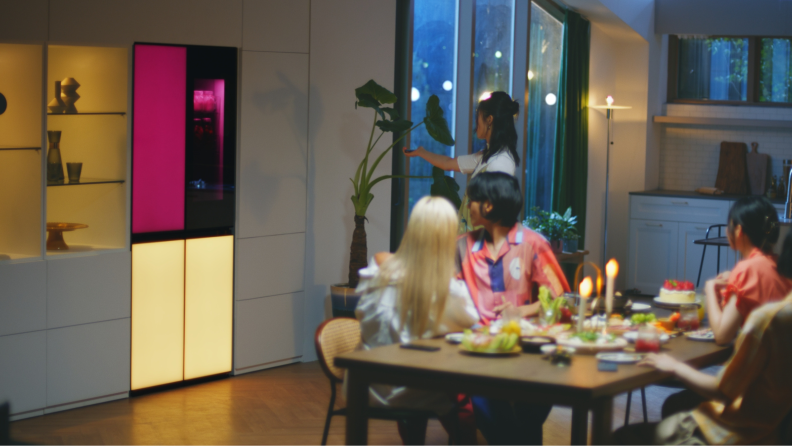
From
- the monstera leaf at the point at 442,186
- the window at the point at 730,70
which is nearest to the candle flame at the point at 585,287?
the monstera leaf at the point at 442,186

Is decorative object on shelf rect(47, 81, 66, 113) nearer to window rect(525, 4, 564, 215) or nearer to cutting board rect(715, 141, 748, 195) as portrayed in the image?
window rect(525, 4, 564, 215)

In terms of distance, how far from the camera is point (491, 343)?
258 centimetres

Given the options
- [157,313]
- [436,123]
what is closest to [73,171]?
[157,313]

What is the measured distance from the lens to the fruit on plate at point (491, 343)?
257 centimetres

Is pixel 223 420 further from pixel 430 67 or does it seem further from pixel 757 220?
pixel 430 67

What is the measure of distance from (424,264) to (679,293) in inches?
48.5

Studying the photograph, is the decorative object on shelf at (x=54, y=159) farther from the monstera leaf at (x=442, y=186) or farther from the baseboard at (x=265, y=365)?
the monstera leaf at (x=442, y=186)

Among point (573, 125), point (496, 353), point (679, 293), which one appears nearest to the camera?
point (496, 353)

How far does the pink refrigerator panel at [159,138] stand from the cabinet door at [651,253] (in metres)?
5.56

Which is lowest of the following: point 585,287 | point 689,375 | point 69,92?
point 689,375

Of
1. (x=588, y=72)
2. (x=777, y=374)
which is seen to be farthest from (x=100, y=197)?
(x=588, y=72)

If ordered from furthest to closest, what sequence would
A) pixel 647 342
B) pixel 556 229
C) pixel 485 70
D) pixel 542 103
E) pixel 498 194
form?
pixel 542 103, pixel 556 229, pixel 485 70, pixel 498 194, pixel 647 342

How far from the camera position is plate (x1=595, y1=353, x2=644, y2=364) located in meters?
2.53

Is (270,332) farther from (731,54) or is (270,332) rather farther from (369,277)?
(731,54)
